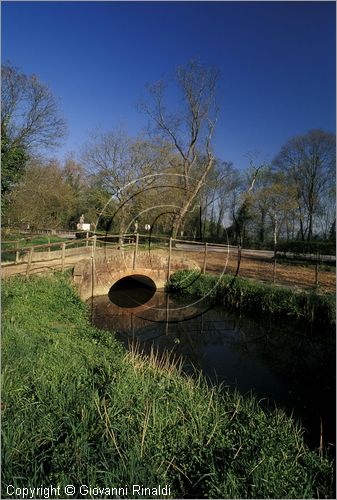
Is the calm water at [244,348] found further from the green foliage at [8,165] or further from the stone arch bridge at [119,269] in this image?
the green foliage at [8,165]

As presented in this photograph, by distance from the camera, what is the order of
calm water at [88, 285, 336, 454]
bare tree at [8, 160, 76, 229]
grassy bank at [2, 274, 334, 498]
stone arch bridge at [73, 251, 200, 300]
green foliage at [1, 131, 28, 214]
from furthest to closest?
bare tree at [8, 160, 76, 229] → green foliage at [1, 131, 28, 214] → stone arch bridge at [73, 251, 200, 300] → calm water at [88, 285, 336, 454] → grassy bank at [2, 274, 334, 498]

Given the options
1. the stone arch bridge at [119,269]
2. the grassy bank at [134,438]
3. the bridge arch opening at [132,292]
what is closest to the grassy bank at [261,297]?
the stone arch bridge at [119,269]

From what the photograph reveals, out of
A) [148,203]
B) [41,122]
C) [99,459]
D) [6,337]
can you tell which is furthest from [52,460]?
[41,122]

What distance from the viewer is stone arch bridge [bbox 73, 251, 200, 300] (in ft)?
46.0

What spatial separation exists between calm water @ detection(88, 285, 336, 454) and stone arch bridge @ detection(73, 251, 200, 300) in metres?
0.81

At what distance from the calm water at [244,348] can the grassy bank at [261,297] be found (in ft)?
1.98

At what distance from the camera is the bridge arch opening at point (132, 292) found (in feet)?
52.6

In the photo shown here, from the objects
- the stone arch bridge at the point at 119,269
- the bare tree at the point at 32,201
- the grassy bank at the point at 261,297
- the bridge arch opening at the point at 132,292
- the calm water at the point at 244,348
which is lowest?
the calm water at the point at 244,348

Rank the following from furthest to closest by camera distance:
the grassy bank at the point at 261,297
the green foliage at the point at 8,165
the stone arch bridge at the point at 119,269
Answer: the green foliage at the point at 8,165, the stone arch bridge at the point at 119,269, the grassy bank at the point at 261,297

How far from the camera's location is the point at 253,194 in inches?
1208

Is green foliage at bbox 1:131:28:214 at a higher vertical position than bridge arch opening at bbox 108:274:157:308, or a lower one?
higher

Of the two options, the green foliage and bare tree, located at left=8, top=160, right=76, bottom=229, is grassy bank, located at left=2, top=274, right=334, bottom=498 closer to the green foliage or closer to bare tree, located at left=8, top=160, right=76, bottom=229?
the green foliage

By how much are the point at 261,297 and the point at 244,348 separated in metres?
3.40

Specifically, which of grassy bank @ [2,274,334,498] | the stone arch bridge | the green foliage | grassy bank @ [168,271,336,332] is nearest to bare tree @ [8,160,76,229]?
the green foliage
